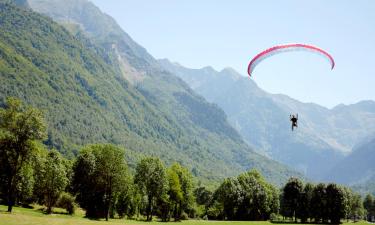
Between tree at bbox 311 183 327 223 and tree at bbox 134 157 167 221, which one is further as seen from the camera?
tree at bbox 311 183 327 223

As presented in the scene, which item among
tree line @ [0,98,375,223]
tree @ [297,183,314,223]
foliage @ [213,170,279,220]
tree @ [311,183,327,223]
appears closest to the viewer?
tree line @ [0,98,375,223]

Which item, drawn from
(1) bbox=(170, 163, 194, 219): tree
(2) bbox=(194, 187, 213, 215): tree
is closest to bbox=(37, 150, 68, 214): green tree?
(1) bbox=(170, 163, 194, 219): tree

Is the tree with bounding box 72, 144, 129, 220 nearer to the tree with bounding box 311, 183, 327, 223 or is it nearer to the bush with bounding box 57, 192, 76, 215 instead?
the bush with bounding box 57, 192, 76, 215

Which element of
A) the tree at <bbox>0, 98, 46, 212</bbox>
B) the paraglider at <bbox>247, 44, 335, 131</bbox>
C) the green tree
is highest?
the paraglider at <bbox>247, 44, 335, 131</bbox>

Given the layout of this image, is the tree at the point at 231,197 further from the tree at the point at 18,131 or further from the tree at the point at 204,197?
the tree at the point at 18,131

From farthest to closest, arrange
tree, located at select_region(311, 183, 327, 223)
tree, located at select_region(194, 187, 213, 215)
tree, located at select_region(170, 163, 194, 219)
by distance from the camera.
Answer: tree, located at select_region(194, 187, 213, 215), tree, located at select_region(311, 183, 327, 223), tree, located at select_region(170, 163, 194, 219)

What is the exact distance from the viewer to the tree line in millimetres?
66000

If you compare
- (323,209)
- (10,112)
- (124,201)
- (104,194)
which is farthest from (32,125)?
(323,209)

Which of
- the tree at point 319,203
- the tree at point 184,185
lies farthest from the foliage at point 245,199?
the tree at point 184,185

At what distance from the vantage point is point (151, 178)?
Result: 103m

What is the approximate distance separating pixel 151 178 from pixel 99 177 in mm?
14066

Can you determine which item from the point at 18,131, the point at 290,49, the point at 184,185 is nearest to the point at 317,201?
the point at 184,185

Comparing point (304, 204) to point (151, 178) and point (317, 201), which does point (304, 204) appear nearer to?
point (317, 201)

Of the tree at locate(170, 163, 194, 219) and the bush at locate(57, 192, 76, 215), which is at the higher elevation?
the tree at locate(170, 163, 194, 219)
